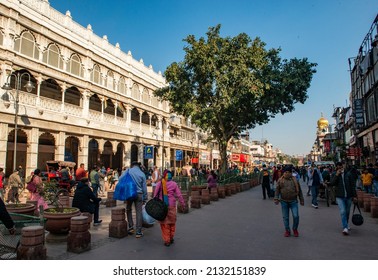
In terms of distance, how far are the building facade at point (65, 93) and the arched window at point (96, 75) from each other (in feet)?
0.29

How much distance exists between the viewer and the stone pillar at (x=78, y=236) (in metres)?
5.32

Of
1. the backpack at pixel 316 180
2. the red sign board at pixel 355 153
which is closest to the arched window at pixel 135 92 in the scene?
the backpack at pixel 316 180

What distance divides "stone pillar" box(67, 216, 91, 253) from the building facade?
12.1m

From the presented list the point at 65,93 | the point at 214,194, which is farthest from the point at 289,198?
the point at 65,93

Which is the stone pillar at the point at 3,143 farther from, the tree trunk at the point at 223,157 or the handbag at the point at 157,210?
the handbag at the point at 157,210

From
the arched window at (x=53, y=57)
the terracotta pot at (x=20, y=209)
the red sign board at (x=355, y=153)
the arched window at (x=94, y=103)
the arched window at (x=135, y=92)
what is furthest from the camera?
the arched window at (x=135, y=92)

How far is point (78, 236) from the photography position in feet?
17.5

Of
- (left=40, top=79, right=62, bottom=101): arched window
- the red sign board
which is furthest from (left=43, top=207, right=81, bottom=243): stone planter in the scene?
the red sign board

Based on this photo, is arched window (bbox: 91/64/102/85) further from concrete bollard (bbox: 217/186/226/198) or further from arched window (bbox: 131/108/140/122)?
concrete bollard (bbox: 217/186/226/198)

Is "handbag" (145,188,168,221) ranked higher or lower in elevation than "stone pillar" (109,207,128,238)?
higher

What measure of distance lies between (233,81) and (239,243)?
39.3 ft

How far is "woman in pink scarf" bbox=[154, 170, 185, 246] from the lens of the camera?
230 inches

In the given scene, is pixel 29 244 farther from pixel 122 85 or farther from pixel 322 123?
pixel 322 123

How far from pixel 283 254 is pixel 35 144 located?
18.2 meters
